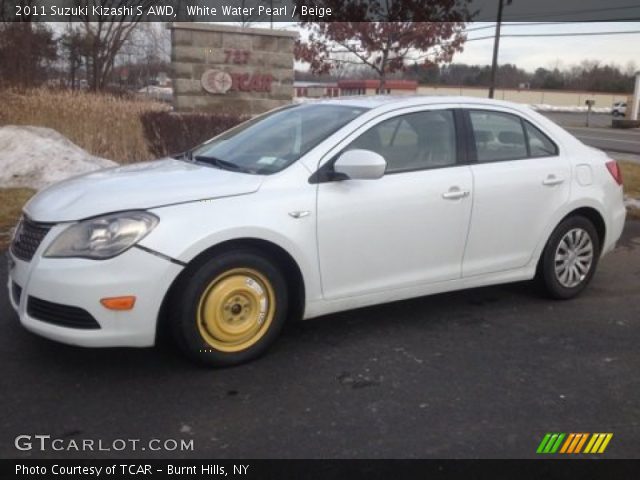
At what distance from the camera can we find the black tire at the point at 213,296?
348 cm

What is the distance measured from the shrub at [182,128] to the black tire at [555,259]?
22.2ft

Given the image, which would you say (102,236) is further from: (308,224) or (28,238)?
(308,224)

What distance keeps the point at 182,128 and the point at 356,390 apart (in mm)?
7835

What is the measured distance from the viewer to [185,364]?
375cm

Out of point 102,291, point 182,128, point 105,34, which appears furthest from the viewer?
point 105,34

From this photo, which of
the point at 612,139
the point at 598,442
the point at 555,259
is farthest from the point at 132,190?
the point at 612,139

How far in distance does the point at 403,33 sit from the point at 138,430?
35.3ft

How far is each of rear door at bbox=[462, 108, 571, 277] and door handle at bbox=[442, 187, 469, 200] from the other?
0.32 ft

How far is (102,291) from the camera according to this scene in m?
3.27

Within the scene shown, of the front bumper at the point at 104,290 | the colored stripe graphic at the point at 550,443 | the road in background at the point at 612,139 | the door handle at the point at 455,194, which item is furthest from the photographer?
the road in background at the point at 612,139

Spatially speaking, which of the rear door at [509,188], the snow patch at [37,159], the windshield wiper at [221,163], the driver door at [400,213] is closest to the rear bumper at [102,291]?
the windshield wiper at [221,163]

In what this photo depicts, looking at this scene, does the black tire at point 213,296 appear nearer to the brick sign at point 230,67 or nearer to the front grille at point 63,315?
the front grille at point 63,315

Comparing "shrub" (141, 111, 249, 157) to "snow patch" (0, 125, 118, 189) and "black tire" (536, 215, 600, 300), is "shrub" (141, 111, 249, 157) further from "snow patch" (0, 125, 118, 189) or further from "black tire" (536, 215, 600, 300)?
"black tire" (536, 215, 600, 300)

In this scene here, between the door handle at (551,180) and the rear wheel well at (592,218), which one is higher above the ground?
the door handle at (551,180)
